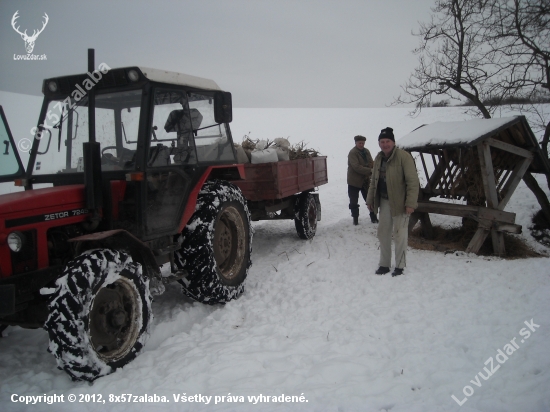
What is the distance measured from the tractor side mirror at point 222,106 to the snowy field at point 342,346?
1762 millimetres

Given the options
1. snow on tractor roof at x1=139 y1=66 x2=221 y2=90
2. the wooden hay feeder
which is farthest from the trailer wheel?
snow on tractor roof at x1=139 y1=66 x2=221 y2=90

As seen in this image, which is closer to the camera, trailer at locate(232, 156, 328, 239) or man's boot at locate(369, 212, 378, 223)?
trailer at locate(232, 156, 328, 239)

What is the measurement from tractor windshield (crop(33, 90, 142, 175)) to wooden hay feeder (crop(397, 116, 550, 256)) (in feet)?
13.9

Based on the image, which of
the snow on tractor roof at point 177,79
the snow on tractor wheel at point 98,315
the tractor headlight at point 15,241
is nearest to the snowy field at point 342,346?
the snow on tractor wheel at point 98,315

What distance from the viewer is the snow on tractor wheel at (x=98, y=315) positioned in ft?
8.84

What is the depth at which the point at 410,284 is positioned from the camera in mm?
4777

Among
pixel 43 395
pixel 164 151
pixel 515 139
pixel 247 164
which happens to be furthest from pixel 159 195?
pixel 515 139

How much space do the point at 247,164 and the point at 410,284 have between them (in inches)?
113

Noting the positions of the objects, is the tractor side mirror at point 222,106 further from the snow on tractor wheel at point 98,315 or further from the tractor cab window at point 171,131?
the snow on tractor wheel at point 98,315

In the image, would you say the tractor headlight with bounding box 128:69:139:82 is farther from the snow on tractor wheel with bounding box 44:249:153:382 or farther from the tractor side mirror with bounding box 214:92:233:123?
the snow on tractor wheel with bounding box 44:249:153:382

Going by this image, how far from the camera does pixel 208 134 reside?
453 centimetres

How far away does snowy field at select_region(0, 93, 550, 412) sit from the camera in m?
2.68

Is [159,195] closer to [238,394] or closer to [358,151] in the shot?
[238,394]

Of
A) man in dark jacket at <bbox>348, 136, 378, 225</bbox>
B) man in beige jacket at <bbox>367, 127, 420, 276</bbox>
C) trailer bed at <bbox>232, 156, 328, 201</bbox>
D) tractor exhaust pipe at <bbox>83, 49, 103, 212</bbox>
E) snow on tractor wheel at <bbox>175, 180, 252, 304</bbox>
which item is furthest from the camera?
man in dark jacket at <bbox>348, 136, 378, 225</bbox>
